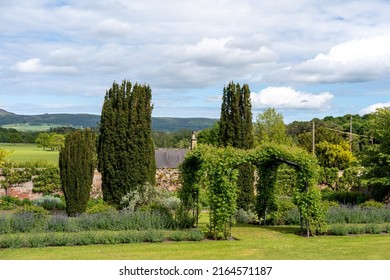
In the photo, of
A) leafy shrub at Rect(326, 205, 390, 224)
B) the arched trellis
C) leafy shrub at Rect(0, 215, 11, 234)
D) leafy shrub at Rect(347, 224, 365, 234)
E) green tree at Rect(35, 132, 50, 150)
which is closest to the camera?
the arched trellis

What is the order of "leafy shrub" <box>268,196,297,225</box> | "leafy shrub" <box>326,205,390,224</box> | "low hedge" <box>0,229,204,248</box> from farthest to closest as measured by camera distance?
"leafy shrub" <box>268,196,297,225</box>, "leafy shrub" <box>326,205,390,224</box>, "low hedge" <box>0,229,204,248</box>

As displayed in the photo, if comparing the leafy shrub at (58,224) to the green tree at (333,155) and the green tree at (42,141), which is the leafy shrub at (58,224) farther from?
the green tree at (42,141)

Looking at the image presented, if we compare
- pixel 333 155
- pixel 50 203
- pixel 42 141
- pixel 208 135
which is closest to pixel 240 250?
pixel 50 203

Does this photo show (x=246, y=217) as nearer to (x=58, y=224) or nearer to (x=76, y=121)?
(x=58, y=224)

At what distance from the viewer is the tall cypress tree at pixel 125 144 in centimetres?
1769

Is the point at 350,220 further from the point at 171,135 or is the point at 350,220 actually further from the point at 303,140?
the point at 171,135

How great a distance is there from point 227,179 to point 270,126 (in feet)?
88.2

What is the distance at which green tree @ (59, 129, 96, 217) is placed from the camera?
1691cm

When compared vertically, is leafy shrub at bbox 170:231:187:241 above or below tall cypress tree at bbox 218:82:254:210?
below

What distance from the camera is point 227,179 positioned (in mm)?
13375

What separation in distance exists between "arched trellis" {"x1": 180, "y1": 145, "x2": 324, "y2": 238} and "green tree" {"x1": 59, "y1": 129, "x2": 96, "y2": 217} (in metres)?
3.90

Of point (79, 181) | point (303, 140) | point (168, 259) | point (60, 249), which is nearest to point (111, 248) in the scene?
point (60, 249)

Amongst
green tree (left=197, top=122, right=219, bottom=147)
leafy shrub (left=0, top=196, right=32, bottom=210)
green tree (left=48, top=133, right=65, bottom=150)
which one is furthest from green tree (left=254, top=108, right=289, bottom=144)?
green tree (left=48, top=133, right=65, bottom=150)

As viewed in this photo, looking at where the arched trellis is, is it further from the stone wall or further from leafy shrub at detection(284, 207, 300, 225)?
the stone wall
